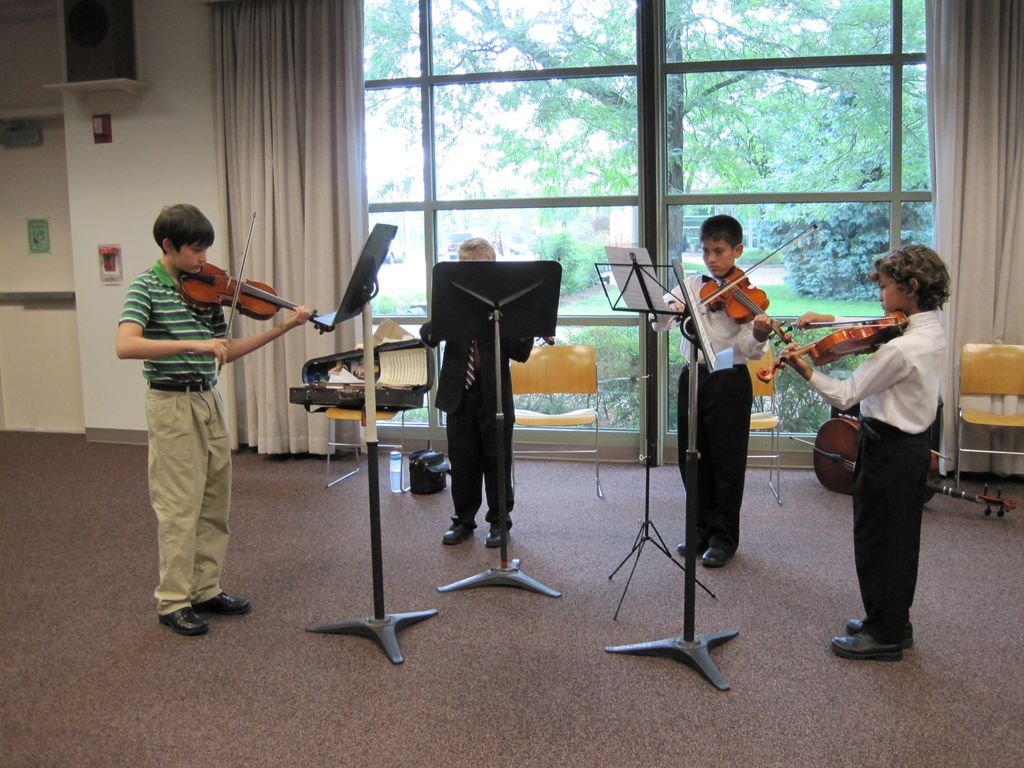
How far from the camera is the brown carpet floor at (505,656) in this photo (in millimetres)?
2229

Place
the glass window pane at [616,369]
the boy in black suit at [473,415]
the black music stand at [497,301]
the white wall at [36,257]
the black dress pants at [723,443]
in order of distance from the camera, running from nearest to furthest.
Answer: the black music stand at [497,301], the black dress pants at [723,443], the boy in black suit at [473,415], the glass window pane at [616,369], the white wall at [36,257]

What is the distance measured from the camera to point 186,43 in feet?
18.9

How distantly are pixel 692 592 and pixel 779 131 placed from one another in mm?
3531

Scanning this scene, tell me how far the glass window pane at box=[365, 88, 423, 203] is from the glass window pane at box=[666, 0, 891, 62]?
1720 mm

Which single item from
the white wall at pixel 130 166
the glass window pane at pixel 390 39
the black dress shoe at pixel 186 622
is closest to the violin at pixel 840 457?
the black dress shoe at pixel 186 622

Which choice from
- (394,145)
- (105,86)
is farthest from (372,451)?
(105,86)

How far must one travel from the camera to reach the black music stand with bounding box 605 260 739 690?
248 cm

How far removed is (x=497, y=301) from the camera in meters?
3.06

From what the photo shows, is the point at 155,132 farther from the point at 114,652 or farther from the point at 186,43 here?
the point at 114,652

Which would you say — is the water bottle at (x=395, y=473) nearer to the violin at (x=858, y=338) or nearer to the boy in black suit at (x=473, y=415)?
the boy in black suit at (x=473, y=415)

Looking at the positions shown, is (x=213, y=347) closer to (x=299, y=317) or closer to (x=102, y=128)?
(x=299, y=317)

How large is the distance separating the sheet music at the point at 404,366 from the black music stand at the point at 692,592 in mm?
2316

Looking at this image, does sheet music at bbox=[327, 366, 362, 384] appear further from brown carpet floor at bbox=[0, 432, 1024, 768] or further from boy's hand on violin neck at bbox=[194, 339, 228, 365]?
boy's hand on violin neck at bbox=[194, 339, 228, 365]

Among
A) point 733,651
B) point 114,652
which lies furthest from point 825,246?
point 114,652
